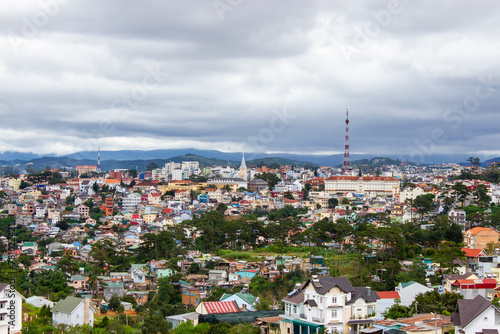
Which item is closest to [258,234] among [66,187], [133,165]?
[66,187]

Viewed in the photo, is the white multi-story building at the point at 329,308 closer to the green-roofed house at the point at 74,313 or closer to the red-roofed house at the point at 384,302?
the red-roofed house at the point at 384,302

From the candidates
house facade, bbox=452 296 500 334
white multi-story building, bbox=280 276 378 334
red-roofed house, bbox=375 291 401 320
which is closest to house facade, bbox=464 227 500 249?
red-roofed house, bbox=375 291 401 320

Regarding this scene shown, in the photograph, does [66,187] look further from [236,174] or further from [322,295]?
[322,295]

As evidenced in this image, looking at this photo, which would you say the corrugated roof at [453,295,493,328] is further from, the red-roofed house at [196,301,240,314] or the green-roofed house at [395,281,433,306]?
the red-roofed house at [196,301,240,314]

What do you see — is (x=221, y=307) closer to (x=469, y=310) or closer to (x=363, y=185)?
(x=469, y=310)

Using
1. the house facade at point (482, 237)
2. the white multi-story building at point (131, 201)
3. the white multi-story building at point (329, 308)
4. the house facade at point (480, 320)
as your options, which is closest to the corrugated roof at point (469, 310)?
the house facade at point (480, 320)

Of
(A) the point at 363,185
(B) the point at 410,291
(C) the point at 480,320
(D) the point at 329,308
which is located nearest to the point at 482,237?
(B) the point at 410,291
